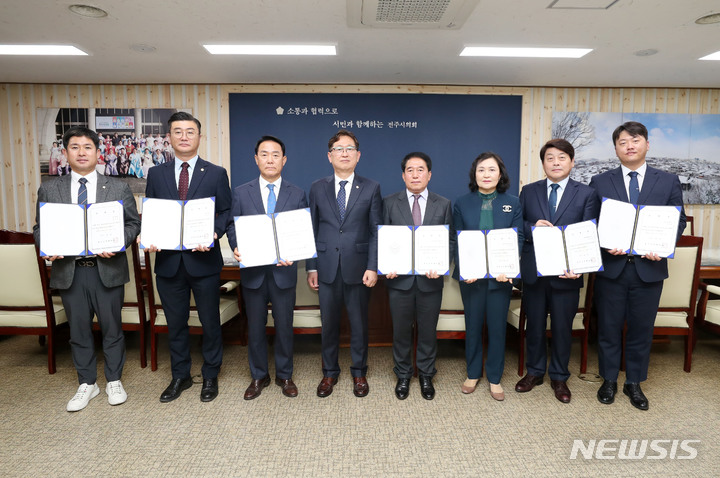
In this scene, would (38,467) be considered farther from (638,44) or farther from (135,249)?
(638,44)

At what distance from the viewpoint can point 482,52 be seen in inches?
164

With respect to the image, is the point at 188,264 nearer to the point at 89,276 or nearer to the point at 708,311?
the point at 89,276

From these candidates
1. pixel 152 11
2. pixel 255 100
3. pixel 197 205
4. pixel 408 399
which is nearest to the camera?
pixel 197 205

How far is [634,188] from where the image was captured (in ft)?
8.03

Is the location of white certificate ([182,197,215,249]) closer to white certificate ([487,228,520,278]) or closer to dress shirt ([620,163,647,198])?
white certificate ([487,228,520,278])

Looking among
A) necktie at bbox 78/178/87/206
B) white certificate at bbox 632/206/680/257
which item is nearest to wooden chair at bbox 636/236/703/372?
white certificate at bbox 632/206/680/257

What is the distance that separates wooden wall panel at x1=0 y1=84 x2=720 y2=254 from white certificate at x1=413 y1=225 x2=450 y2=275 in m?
3.53

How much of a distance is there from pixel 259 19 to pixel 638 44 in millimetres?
3476

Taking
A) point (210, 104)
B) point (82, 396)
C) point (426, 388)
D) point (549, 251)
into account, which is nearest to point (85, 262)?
point (82, 396)

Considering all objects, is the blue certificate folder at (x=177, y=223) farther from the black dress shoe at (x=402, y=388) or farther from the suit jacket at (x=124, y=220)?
the black dress shoe at (x=402, y=388)

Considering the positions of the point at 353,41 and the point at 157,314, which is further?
the point at 353,41

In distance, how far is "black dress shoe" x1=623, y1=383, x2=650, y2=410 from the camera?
250 cm

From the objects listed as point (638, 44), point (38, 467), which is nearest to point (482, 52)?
point (638, 44)

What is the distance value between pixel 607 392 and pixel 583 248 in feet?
3.15
